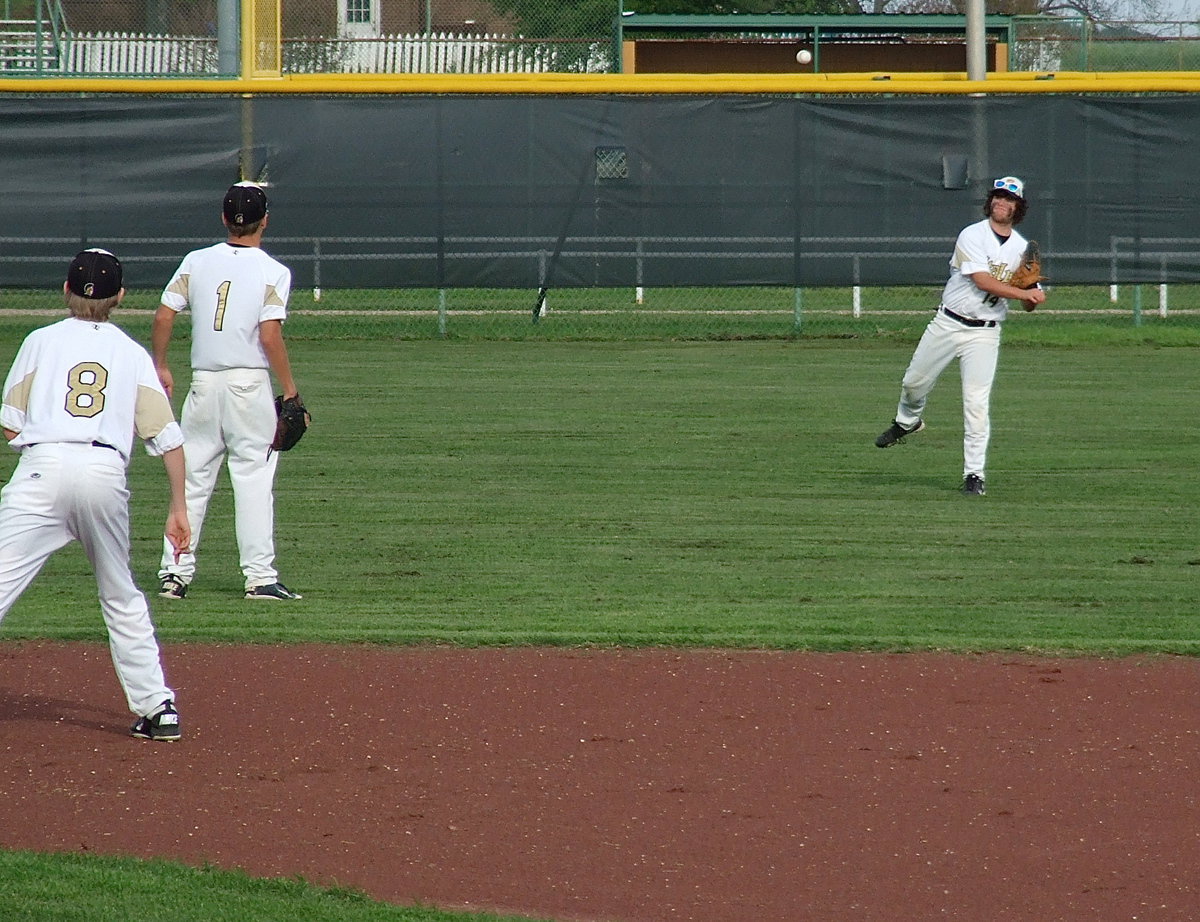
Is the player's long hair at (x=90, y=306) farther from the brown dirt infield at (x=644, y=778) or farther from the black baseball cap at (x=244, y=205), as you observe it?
the black baseball cap at (x=244, y=205)

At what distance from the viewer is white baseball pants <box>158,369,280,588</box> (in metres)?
7.61

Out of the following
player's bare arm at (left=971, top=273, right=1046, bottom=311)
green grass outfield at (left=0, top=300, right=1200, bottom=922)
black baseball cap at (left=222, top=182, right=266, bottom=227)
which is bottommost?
green grass outfield at (left=0, top=300, right=1200, bottom=922)

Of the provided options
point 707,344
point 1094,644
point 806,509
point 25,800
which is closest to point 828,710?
point 1094,644

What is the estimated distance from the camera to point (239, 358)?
757 centimetres

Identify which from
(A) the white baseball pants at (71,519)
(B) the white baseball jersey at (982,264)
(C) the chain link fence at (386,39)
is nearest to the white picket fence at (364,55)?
(C) the chain link fence at (386,39)

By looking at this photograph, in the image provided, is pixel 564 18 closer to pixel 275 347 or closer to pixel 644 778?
pixel 275 347

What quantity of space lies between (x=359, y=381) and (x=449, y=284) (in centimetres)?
193

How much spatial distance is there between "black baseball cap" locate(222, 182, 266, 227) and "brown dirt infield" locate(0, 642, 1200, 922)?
6.29 feet

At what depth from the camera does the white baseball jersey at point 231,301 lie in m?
7.53

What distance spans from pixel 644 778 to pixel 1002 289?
5.93m

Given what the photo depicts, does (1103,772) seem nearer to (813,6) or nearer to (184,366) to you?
(184,366)

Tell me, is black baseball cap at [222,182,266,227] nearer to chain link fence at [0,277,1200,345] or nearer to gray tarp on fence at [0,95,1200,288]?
gray tarp on fence at [0,95,1200,288]

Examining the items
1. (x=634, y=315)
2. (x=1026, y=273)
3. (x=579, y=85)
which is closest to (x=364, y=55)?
(x=579, y=85)

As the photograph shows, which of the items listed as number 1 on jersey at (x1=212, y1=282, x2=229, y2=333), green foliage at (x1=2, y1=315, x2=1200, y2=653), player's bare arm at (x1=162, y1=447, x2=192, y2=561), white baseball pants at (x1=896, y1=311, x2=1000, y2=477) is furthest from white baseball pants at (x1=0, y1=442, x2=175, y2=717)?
white baseball pants at (x1=896, y1=311, x2=1000, y2=477)
